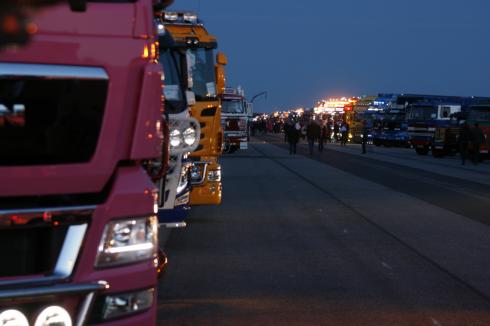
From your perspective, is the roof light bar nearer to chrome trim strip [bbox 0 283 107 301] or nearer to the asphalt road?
the asphalt road

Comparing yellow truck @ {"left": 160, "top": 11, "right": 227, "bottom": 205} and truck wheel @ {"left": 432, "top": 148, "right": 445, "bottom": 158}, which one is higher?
yellow truck @ {"left": 160, "top": 11, "right": 227, "bottom": 205}

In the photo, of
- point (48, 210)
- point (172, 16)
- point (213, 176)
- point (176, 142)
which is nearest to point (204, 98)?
point (213, 176)

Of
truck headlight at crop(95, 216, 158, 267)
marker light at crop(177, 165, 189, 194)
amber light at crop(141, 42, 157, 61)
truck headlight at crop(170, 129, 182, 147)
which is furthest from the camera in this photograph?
marker light at crop(177, 165, 189, 194)

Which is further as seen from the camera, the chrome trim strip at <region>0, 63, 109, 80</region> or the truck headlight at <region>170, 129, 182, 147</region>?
the truck headlight at <region>170, 129, 182, 147</region>

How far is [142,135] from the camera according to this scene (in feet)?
16.9

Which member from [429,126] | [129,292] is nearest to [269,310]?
[129,292]

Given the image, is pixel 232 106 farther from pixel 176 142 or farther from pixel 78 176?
pixel 78 176

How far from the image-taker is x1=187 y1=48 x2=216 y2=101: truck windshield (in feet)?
49.3

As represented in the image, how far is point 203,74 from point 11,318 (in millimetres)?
10998

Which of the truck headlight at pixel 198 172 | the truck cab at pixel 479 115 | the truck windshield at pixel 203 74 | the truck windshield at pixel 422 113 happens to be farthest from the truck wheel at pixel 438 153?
the truck headlight at pixel 198 172

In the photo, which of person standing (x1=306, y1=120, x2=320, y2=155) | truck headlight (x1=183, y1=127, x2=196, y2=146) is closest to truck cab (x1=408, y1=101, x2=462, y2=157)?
person standing (x1=306, y1=120, x2=320, y2=155)

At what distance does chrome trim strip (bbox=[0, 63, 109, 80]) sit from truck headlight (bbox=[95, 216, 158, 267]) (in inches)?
30.6

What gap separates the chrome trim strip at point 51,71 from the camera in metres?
4.83

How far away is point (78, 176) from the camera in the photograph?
16.3 ft
